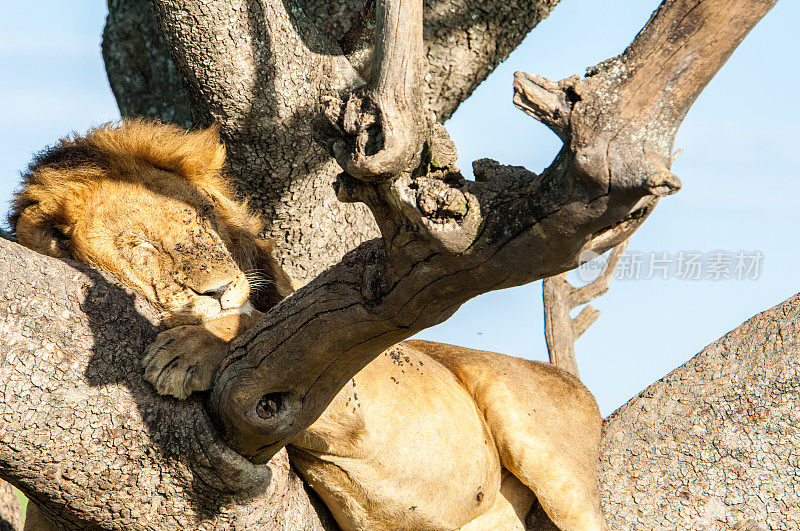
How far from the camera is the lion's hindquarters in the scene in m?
2.79

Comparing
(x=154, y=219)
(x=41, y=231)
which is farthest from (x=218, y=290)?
(x=41, y=231)

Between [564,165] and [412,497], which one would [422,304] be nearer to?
[564,165]

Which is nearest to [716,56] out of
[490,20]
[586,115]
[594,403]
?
[586,115]

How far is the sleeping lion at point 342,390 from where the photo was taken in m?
2.40

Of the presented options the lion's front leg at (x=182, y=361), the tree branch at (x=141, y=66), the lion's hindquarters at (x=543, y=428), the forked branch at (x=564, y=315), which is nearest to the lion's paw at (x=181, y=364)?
the lion's front leg at (x=182, y=361)

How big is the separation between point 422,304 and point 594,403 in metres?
1.68

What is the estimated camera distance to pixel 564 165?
55.7 inches

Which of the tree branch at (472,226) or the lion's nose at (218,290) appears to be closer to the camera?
the tree branch at (472,226)

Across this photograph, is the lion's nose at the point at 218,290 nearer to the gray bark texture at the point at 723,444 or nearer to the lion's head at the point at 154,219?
the lion's head at the point at 154,219

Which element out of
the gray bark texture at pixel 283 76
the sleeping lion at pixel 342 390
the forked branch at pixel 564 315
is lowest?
the forked branch at pixel 564 315

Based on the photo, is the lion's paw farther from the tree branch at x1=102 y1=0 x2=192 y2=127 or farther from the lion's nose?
the tree branch at x1=102 y1=0 x2=192 y2=127

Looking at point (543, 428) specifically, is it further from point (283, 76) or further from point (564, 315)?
point (564, 315)

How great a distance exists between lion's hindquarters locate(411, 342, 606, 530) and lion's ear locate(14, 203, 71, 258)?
1.42 metres

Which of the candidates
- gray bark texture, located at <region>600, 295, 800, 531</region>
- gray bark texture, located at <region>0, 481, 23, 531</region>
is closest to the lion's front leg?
gray bark texture, located at <region>600, 295, 800, 531</region>
